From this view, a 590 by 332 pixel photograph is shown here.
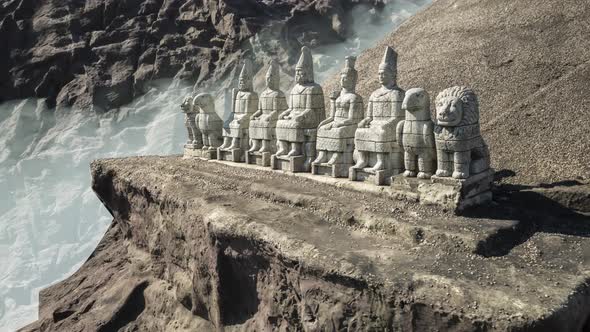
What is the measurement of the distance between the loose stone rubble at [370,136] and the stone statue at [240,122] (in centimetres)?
3

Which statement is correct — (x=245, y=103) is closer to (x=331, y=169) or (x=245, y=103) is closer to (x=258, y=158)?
(x=258, y=158)

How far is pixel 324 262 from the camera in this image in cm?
773

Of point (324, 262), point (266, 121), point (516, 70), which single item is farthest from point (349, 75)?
point (516, 70)

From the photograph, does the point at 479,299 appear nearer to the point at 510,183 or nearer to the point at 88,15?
the point at 510,183

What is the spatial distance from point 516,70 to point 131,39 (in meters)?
24.3

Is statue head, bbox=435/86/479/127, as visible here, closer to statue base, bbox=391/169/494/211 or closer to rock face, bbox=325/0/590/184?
statue base, bbox=391/169/494/211

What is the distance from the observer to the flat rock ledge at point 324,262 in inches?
261

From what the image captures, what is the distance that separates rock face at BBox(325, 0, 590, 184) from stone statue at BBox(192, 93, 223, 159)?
22.2 ft

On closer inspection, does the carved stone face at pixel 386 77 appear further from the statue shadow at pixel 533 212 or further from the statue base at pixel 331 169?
the statue shadow at pixel 533 212

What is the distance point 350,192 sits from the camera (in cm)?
1060

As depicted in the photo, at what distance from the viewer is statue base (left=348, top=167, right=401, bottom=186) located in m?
10.5

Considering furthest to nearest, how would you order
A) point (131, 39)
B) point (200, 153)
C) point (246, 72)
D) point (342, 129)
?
1. point (131, 39)
2. point (200, 153)
3. point (246, 72)
4. point (342, 129)

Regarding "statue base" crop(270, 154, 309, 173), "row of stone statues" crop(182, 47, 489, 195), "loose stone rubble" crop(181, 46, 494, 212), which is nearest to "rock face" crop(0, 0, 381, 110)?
"row of stone statues" crop(182, 47, 489, 195)

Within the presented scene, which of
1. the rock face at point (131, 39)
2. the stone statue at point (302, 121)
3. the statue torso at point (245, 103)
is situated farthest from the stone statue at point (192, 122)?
the rock face at point (131, 39)
